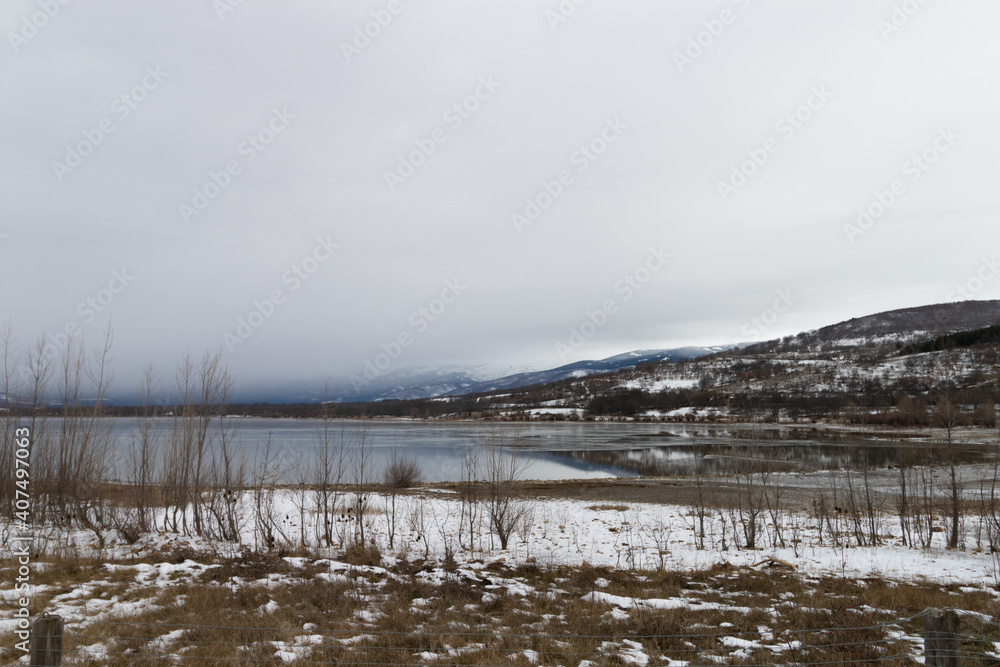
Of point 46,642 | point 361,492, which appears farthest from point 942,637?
point 361,492

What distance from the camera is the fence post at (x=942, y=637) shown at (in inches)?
198

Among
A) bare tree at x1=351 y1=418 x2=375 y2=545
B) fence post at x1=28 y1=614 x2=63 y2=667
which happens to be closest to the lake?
bare tree at x1=351 y1=418 x2=375 y2=545

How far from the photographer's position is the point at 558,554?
51.0 ft

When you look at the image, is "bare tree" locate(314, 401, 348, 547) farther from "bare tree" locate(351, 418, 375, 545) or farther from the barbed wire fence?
the barbed wire fence

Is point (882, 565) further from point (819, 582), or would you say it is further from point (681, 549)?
point (681, 549)

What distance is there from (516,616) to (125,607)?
23.0 ft

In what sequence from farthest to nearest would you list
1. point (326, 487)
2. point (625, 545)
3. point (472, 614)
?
point (326, 487)
point (625, 545)
point (472, 614)

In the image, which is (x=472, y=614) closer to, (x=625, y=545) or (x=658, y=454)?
(x=625, y=545)

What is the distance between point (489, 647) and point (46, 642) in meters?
5.51

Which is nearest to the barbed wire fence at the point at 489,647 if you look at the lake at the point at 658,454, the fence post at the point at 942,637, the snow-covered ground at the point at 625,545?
the fence post at the point at 942,637

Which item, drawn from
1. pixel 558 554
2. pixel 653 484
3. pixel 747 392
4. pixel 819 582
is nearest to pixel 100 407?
pixel 558 554

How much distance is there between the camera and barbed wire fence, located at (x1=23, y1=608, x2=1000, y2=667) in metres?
7.20

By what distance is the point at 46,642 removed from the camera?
465 centimetres

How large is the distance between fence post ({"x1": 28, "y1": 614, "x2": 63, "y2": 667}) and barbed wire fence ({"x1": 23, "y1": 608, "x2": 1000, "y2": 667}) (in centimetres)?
272
